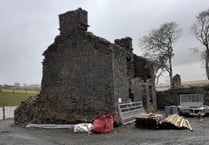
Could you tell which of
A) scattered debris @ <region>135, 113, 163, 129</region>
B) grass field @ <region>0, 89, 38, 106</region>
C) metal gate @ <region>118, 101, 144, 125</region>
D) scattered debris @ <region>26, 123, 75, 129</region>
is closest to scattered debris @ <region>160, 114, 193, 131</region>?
scattered debris @ <region>135, 113, 163, 129</region>

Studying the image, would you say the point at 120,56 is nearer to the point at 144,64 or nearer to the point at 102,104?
the point at 102,104

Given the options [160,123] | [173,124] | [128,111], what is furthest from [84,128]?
[173,124]

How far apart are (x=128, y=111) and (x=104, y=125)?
3874 millimetres

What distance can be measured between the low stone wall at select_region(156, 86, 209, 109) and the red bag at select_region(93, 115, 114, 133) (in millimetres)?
13715

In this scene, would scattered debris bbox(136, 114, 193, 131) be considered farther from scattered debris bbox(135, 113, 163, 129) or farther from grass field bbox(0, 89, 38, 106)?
grass field bbox(0, 89, 38, 106)

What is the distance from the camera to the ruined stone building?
1956cm

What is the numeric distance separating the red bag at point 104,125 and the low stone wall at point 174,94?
13.7 metres

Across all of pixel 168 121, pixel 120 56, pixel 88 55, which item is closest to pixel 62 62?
pixel 88 55

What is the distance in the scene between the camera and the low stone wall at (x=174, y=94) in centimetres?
2883

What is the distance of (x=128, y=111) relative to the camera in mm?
20453

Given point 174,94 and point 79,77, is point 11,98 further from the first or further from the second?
point 79,77

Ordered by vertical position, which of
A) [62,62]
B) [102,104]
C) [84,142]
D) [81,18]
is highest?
[81,18]

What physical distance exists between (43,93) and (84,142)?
9.45 meters

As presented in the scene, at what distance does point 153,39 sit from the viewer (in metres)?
45.7
